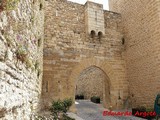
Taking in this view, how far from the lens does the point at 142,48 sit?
25.5 ft

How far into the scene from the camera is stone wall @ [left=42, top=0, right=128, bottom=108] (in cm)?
738

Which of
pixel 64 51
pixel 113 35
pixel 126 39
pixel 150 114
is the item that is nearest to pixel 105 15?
pixel 113 35

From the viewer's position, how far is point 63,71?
7570mm

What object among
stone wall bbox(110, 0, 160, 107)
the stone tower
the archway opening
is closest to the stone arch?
stone wall bbox(110, 0, 160, 107)

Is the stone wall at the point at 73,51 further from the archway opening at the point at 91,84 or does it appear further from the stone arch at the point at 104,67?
the archway opening at the point at 91,84

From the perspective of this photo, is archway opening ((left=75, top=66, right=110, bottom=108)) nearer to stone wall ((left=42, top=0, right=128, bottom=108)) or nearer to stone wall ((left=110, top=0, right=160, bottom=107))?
stone wall ((left=42, top=0, right=128, bottom=108))

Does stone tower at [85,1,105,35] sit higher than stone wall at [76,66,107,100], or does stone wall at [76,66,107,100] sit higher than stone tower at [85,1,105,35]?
stone tower at [85,1,105,35]

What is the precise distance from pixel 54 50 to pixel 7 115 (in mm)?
5854

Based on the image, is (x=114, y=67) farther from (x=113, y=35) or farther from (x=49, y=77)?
(x=49, y=77)

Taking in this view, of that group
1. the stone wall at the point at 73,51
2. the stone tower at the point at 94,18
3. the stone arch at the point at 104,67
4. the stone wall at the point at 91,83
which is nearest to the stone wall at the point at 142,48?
the stone wall at the point at 73,51

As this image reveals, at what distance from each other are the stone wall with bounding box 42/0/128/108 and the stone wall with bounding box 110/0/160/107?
0.55 m

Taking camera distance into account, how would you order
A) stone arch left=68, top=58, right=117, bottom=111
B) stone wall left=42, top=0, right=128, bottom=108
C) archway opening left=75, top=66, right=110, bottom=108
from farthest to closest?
archway opening left=75, top=66, right=110, bottom=108, stone arch left=68, top=58, right=117, bottom=111, stone wall left=42, top=0, right=128, bottom=108

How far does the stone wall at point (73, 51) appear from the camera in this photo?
7.38 metres

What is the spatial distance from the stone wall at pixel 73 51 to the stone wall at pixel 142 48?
0.55 metres
